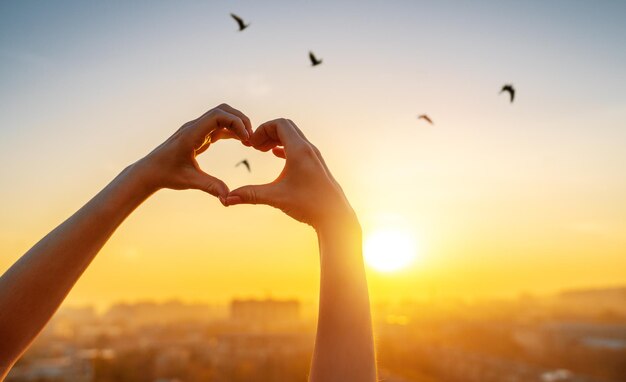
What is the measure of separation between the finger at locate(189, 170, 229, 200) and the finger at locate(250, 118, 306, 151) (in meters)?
0.17

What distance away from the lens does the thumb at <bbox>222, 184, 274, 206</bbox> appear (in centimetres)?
138

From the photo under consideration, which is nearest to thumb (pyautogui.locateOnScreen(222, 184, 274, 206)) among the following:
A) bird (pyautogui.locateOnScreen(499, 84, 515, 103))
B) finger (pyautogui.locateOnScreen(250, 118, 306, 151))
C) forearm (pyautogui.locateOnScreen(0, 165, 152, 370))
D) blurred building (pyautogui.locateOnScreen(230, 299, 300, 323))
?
finger (pyautogui.locateOnScreen(250, 118, 306, 151))

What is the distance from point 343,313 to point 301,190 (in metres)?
0.35

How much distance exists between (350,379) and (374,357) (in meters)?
0.09

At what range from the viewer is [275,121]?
4.86ft

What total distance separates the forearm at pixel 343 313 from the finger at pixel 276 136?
256 millimetres

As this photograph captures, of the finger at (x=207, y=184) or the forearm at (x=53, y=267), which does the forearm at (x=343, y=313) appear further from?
the forearm at (x=53, y=267)

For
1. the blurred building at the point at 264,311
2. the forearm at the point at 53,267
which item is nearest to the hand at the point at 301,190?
the forearm at the point at 53,267

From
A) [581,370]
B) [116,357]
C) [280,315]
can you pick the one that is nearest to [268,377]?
[116,357]

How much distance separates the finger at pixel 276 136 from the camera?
1369 mm

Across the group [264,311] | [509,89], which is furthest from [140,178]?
[264,311]

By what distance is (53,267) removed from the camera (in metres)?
1.26

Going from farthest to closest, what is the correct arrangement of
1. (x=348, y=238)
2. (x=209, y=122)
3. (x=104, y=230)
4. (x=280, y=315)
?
(x=280, y=315)
(x=209, y=122)
(x=104, y=230)
(x=348, y=238)

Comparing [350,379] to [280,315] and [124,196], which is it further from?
[280,315]
